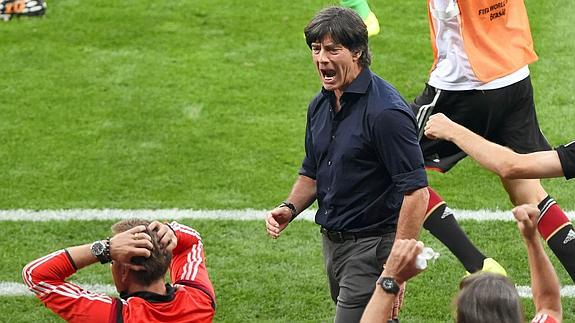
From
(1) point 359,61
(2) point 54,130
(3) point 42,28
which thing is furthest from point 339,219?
(3) point 42,28

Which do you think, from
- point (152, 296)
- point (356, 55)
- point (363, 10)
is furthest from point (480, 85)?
point (363, 10)

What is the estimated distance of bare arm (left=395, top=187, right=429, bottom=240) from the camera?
17.2 feet

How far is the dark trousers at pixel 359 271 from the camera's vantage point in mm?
5527

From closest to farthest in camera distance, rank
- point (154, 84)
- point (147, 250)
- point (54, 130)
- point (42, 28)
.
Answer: point (147, 250) < point (54, 130) < point (154, 84) < point (42, 28)

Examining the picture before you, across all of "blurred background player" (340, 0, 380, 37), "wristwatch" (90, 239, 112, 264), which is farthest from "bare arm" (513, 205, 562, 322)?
"blurred background player" (340, 0, 380, 37)

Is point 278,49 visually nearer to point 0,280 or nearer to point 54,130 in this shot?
point 54,130

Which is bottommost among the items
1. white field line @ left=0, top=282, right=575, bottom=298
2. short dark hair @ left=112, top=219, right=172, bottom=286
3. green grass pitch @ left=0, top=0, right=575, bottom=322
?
green grass pitch @ left=0, top=0, right=575, bottom=322

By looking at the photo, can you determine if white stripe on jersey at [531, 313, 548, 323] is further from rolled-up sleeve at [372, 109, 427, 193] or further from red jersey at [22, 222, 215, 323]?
red jersey at [22, 222, 215, 323]

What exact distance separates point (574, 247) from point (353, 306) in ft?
5.51

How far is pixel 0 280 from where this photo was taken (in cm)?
732

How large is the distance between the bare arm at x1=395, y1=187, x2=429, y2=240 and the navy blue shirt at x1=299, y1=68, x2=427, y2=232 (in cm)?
4

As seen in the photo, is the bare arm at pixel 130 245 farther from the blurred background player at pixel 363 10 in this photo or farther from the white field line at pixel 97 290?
the blurred background player at pixel 363 10

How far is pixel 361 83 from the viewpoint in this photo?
5465mm

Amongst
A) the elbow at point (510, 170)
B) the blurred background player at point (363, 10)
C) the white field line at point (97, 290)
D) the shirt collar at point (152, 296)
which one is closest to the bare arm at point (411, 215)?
the elbow at point (510, 170)
